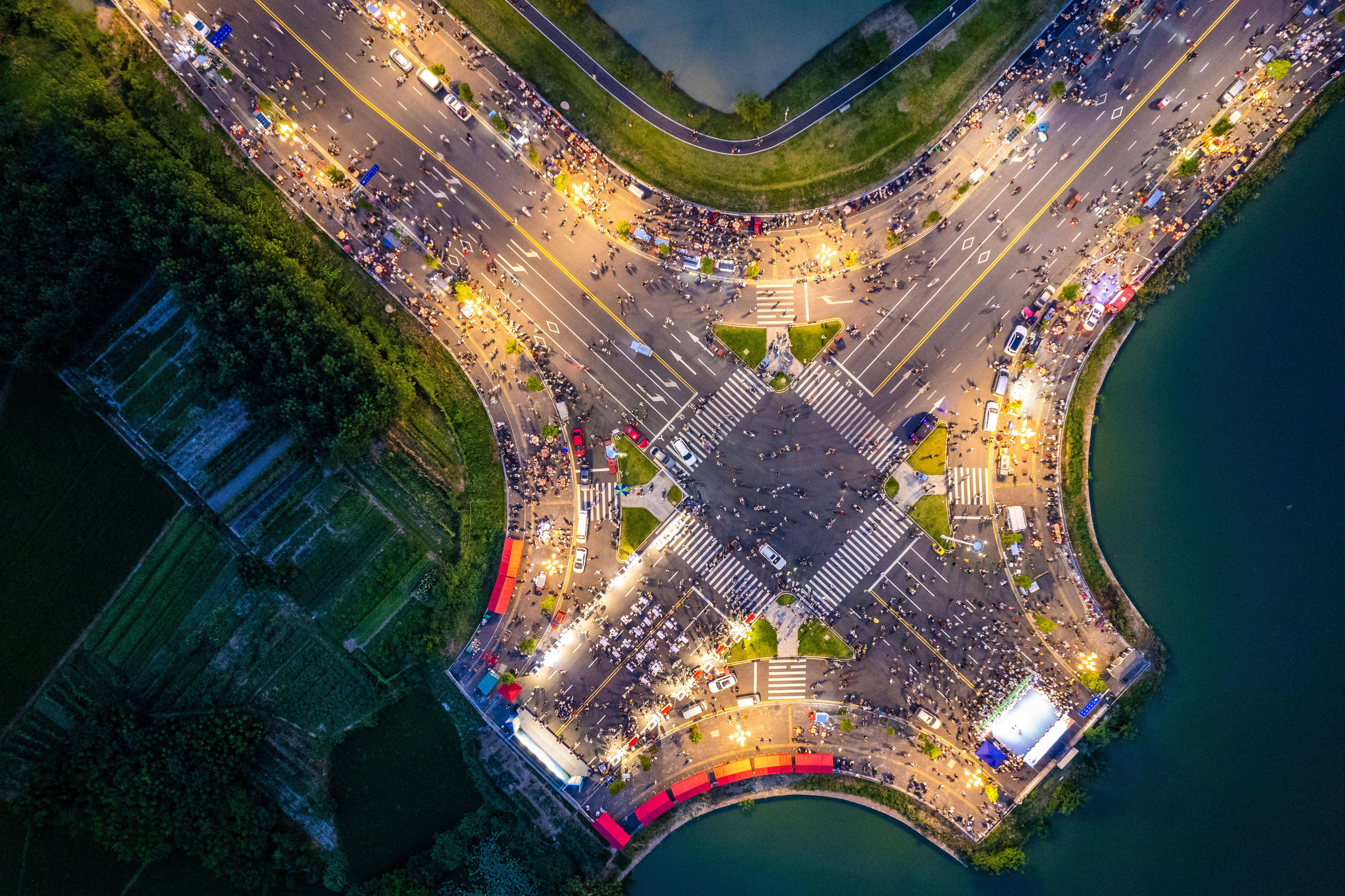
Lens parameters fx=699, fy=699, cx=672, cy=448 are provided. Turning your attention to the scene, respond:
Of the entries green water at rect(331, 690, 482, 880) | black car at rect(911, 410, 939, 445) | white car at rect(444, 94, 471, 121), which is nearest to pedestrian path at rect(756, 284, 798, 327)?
black car at rect(911, 410, 939, 445)

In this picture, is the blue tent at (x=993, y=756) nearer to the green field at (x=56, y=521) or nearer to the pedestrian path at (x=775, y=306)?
the pedestrian path at (x=775, y=306)

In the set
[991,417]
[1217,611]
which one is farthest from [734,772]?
[1217,611]

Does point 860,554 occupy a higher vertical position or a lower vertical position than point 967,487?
lower

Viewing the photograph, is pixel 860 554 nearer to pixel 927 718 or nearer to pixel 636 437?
pixel 927 718

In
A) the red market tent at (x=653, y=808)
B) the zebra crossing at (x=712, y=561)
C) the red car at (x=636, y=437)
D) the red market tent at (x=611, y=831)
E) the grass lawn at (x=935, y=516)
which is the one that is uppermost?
the grass lawn at (x=935, y=516)

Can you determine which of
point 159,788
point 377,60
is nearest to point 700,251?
point 377,60

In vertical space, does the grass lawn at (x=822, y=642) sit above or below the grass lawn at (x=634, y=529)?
above

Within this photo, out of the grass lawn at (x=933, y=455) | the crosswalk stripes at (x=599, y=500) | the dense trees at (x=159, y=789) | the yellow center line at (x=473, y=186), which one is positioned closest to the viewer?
the dense trees at (x=159, y=789)

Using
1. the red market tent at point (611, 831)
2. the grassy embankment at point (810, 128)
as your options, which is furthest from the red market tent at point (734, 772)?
the grassy embankment at point (810, 128)
